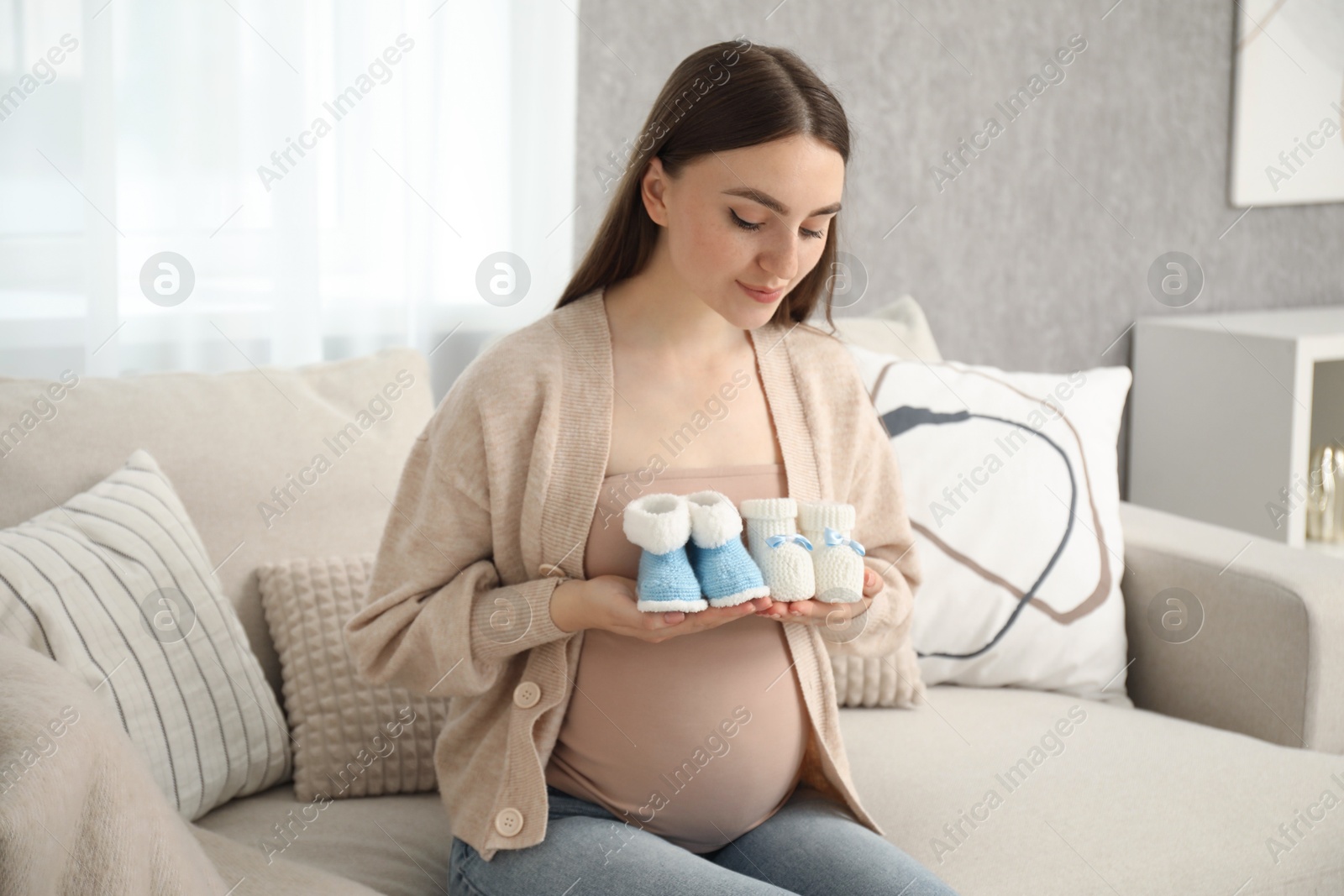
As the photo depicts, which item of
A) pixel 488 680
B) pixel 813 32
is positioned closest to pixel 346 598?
pixel 488 680

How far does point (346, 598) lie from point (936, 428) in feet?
2.82

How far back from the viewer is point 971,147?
238 cm

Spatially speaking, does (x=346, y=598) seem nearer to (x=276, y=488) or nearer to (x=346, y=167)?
(x=276, y=488)

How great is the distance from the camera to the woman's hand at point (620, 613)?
100 cm

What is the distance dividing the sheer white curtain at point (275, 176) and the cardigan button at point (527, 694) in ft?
3.01

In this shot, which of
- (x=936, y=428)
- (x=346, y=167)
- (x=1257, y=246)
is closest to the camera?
(x=936, y=428)

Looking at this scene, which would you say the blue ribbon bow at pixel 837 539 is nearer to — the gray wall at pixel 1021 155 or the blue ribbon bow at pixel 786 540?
the blue ribbon bow at pixel 786 540

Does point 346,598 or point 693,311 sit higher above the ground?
point 693,311

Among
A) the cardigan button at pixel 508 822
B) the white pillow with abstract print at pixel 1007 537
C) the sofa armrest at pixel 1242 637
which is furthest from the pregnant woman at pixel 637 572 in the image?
the sofa armrest at pixel 1242 637

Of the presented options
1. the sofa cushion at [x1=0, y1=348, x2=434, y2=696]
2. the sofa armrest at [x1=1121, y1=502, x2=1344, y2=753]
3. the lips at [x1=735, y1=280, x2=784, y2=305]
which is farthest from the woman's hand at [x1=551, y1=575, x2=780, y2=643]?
the sofa armrest at [x1=1121, y1=502, x2=1344, y2=753]

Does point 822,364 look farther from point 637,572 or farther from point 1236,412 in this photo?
point 1236,412

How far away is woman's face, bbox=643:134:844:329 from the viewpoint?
1.05 m

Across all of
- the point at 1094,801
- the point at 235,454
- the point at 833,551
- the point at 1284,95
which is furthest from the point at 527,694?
the point at 1284,95

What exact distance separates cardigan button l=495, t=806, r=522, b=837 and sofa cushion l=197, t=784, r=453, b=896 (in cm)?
19
